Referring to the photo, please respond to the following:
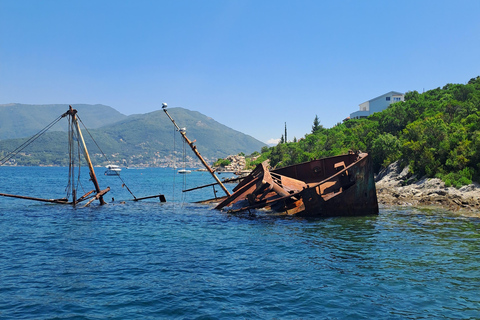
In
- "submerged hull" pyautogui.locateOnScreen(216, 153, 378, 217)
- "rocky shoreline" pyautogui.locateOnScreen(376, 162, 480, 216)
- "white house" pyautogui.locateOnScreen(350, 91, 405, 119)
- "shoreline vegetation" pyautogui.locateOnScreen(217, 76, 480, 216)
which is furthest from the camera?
"white house" pyautogui.locateOnScreen(350, 91, 405, 119)

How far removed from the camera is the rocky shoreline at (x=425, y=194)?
101 ft

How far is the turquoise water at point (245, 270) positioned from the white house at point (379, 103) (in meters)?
109

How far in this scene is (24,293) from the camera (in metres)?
11.5

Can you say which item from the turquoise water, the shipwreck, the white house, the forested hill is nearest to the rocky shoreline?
the forested hill

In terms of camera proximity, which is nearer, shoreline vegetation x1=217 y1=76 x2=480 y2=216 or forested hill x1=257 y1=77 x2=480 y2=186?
shoreline vegetation x1=217 y1=76 x2=480 y2=216

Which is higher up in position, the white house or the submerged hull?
the white house

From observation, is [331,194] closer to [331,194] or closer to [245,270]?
[331,194]

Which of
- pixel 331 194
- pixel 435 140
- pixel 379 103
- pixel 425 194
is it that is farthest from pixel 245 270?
pixel 379 103

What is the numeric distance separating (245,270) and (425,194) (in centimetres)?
2853

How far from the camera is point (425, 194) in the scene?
36.2 metres

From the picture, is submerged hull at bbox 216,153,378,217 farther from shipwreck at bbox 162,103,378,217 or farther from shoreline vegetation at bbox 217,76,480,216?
shoreline vegetation at bbox 217,76,480,216

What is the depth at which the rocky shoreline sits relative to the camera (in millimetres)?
30828

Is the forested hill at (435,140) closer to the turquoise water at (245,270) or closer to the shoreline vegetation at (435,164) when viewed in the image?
the shoreline vegetation at (435,164)

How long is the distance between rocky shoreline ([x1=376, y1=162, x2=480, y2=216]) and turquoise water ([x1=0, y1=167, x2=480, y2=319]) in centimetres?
714
